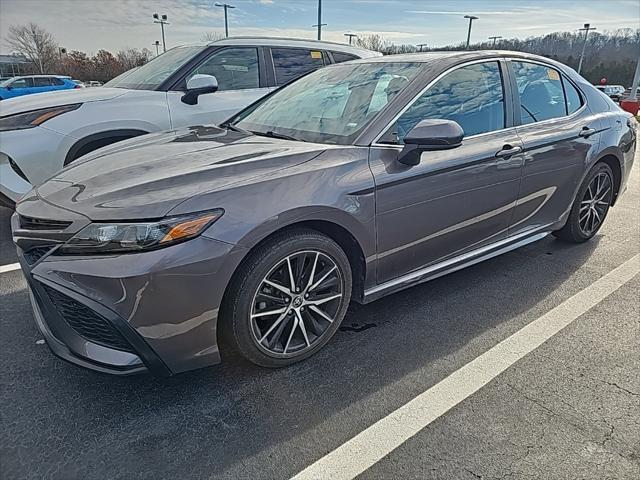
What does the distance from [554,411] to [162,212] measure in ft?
6.53

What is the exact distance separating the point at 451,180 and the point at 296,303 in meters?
1.22

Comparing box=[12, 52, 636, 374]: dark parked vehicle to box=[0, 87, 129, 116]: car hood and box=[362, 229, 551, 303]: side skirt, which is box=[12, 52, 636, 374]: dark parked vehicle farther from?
box=[0, 87, 129, 116]: car hood

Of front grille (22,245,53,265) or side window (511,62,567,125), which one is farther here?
side window (511,62,567,125)

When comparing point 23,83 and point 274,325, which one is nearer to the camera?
point 274,325

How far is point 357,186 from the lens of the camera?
247cm

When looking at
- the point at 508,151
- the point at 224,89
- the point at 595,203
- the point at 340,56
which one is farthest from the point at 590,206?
the point at 224,89

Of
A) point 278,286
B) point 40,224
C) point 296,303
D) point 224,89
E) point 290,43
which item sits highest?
point 290,43

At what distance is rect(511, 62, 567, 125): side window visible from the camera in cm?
344

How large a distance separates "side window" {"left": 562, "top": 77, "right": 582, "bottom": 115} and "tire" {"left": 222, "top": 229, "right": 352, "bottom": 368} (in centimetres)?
259

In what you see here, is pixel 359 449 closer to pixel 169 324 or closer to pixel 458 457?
pixel 458 457

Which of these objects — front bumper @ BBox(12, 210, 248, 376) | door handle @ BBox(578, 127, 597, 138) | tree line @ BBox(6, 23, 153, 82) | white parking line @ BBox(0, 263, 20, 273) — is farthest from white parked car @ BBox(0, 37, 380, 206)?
tree line @ BBox(6, 23, 153, 82)

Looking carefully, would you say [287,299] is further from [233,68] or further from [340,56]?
[340,56]

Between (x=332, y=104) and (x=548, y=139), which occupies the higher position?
(x=332, y=104)

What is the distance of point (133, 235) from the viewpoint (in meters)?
1.96
